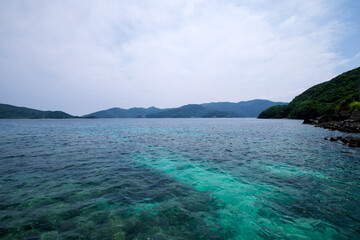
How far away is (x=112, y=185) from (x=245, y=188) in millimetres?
9679

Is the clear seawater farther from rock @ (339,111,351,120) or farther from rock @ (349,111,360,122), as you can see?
rock @ (339,111,351,120)

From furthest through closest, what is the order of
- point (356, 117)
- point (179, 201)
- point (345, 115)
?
1. point (345, 115)
2. point (356, 117)
3. point (179, 201)

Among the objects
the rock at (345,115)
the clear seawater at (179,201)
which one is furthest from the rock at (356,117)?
the clear seawater at (179,201)

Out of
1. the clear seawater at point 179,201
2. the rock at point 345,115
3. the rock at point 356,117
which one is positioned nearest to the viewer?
the clear seawater at point 179,201

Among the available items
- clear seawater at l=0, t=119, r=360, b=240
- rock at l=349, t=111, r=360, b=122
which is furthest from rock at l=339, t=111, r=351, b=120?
clear seawater at l=0, t=119, r=360, b=240

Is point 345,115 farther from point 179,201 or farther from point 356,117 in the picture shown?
point 179,201

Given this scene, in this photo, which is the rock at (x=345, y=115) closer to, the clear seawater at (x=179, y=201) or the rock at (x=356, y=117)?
the rock at (x=356, y=117)

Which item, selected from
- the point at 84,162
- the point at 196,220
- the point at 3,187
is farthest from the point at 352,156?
the point at 3,187

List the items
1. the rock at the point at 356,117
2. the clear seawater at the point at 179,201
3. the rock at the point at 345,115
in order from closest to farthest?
the clear seawater at the point at 179,201
the rock at the point at 356,117
the rock at the point at 345,115

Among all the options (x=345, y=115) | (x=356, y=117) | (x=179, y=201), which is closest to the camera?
(x=179, y=201)

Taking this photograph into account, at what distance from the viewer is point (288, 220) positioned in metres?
7.31

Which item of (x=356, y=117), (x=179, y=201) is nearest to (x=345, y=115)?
(x=356, y=117)

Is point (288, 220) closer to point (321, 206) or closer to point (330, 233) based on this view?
point (330, 233)

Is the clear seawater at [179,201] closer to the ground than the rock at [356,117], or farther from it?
closer to the ground
